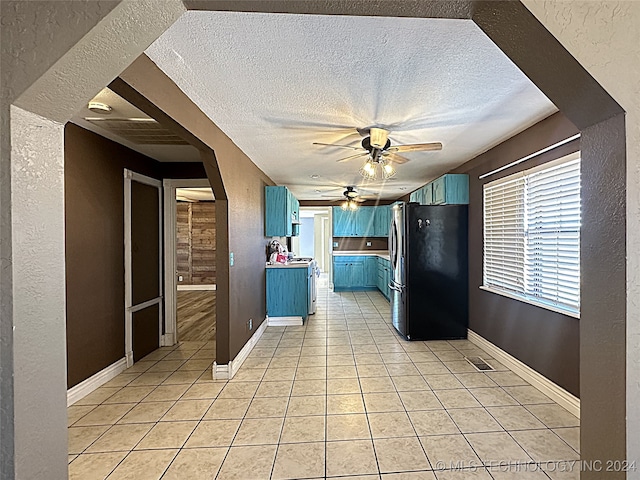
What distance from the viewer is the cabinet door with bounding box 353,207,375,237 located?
829 cm

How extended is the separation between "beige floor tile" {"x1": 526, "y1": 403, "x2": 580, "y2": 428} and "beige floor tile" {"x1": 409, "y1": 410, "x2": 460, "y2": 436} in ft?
2.19

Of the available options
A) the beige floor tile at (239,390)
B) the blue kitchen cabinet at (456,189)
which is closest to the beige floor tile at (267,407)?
the beige floor tile at (239,390)

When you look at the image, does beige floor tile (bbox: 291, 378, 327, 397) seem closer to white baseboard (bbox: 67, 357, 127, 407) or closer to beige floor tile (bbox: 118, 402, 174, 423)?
beige floor tile (bbox: 118, 402, 174, 423)

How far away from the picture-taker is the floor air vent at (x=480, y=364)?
3174 mm

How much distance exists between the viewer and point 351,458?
1.90m

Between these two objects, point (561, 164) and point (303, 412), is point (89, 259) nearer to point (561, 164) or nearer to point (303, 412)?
point (303, 412)

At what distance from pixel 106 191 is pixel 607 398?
143 inches

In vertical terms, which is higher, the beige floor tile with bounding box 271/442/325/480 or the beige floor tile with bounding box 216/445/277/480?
the beige floor tile with bounding box 271/442/325/480

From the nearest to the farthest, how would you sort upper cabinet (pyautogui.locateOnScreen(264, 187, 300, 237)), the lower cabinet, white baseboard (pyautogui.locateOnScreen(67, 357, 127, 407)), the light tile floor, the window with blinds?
the light tile floor → the window with blinds → white baseboard (pyautogui.locateOnScreen(67, 357, 127, 407)) → upper cabinet (pyautogui.locateOnScreen(264, 187, 300, 237)) → the lower cabinet

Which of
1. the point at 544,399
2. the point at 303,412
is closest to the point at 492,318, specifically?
the point at 544,399

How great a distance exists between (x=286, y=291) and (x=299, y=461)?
311cm

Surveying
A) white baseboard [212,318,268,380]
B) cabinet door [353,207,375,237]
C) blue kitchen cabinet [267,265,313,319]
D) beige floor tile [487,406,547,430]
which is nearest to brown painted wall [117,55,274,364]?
white baseboard [212,318,268,380]

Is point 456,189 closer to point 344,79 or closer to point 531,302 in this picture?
point 531,302

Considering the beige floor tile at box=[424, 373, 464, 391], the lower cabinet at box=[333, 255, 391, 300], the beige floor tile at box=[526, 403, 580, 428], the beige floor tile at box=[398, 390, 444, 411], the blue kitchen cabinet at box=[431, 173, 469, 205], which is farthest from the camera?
the lower cabinet at box=[333, 255, 391, 300]
